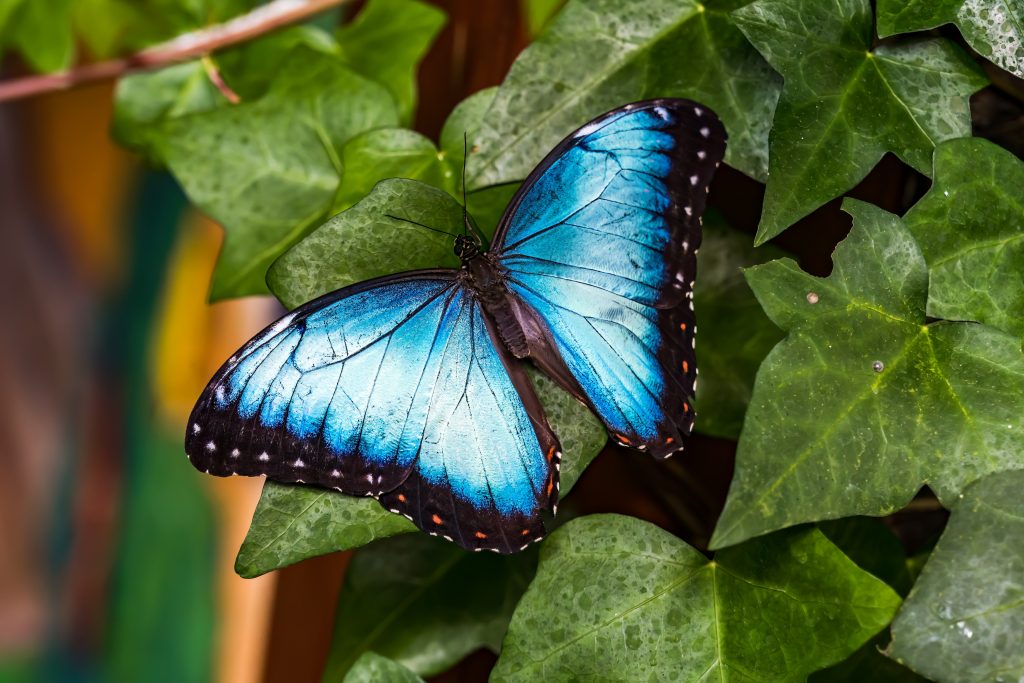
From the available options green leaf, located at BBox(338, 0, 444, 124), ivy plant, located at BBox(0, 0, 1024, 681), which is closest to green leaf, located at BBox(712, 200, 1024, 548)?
ivy plant, located at BBox(0, 0, 1024, 681)

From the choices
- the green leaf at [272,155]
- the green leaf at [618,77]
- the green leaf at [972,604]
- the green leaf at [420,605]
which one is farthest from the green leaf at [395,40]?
the green leaf at [972,604]

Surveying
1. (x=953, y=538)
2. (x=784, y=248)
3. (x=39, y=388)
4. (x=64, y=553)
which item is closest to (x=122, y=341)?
(x=39, y=388)

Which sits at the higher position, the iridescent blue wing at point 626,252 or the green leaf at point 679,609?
the iridescent blue wing at point 626,252

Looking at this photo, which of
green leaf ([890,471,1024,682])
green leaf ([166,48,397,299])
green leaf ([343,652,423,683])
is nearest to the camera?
green leaf ([890,471,1024,682])

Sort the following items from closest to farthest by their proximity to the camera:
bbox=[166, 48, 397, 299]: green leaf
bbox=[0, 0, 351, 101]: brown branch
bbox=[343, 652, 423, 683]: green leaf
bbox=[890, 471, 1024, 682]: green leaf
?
bbox=[890, 471, 1024, 682]: green leaf → bbox=[343, 652, 423, 683]: green leaf → bbox=[166, 48, 397, 299]: green leaf → bbox=[0, 0, 351, 101]: brown branch

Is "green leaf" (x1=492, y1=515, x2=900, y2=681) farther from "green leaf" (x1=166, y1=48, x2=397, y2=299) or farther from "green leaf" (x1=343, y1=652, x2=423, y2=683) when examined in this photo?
"green leaf" (x1=166, y1=48, x2=397, y2=299)

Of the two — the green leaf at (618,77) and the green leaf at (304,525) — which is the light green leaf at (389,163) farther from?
the green leaf at (304,525)

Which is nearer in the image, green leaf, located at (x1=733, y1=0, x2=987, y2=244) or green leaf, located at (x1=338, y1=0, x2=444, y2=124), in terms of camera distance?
green leaf, located at (x1=733, y1=0, x2=987, y2=244)
